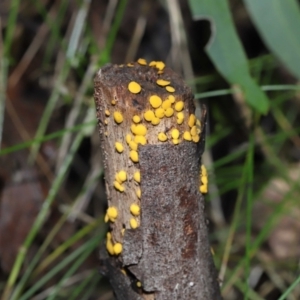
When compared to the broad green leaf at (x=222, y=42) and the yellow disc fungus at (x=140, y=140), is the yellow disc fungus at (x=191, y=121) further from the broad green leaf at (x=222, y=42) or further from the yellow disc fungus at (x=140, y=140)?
the broad green leaf at (x=222, y=42)

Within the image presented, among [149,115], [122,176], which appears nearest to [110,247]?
[122,176]

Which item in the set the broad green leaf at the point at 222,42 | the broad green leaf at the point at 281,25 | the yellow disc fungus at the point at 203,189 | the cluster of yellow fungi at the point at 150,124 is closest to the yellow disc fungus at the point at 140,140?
the cluster of yellow fungi at the point at 150,124

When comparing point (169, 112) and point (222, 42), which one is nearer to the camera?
point (169, 112)

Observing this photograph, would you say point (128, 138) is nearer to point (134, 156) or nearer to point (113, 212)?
point (134, 156)

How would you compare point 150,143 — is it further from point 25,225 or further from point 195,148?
point 25,225

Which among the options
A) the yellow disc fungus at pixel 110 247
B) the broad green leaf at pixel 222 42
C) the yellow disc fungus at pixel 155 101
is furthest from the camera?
the broad green leaf at pixel 222 42

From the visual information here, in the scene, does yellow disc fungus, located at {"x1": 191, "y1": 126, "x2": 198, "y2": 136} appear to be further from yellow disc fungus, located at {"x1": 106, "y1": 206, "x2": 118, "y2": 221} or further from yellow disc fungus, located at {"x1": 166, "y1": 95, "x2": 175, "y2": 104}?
yellow disc fungus, located at {"x1": 106, "y1": 206, "x2": 118, "y2": 221}

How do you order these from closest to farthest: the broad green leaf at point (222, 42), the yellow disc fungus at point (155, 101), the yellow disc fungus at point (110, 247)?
the yellow disc fungus at point (155, 101)
the yellow disc fungus at point (110, 247)
the broad green leaf at point (222, 42)
